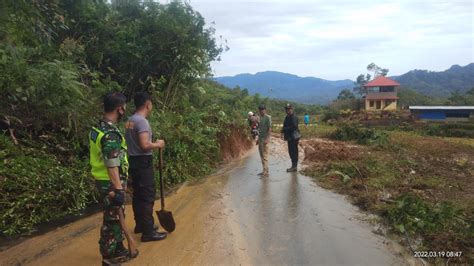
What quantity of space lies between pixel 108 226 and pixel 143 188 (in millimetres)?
917

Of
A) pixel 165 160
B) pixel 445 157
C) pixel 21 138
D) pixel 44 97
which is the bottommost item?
pixel 445 157

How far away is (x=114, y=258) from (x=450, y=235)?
4217mm

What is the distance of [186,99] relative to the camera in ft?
40.4

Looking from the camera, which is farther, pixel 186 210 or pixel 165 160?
pixel 165 160

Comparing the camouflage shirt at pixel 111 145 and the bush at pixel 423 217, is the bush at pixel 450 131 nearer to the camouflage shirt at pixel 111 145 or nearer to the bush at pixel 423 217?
the bush at pixel 423 217

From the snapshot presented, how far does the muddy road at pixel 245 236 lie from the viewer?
466 cm

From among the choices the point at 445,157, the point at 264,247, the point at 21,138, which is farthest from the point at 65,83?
the point at 445,157

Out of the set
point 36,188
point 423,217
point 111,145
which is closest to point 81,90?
point 36,188

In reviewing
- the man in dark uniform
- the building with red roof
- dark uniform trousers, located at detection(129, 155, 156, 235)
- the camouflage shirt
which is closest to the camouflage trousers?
the man in dark uniform

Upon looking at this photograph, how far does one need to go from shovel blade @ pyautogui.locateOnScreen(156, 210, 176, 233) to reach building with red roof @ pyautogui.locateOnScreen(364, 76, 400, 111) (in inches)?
Result: 2190

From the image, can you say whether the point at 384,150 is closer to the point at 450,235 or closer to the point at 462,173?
the point at 462,173

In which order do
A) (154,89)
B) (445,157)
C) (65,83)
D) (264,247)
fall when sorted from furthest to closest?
1. (445,157)
2. (154,89)
3. (65,83)
4. (264,247)

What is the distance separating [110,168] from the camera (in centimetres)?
394

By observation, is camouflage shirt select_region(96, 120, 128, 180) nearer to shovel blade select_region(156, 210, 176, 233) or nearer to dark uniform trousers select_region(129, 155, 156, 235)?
dark uniform trousers select_region(129, 155, 156, 235)
